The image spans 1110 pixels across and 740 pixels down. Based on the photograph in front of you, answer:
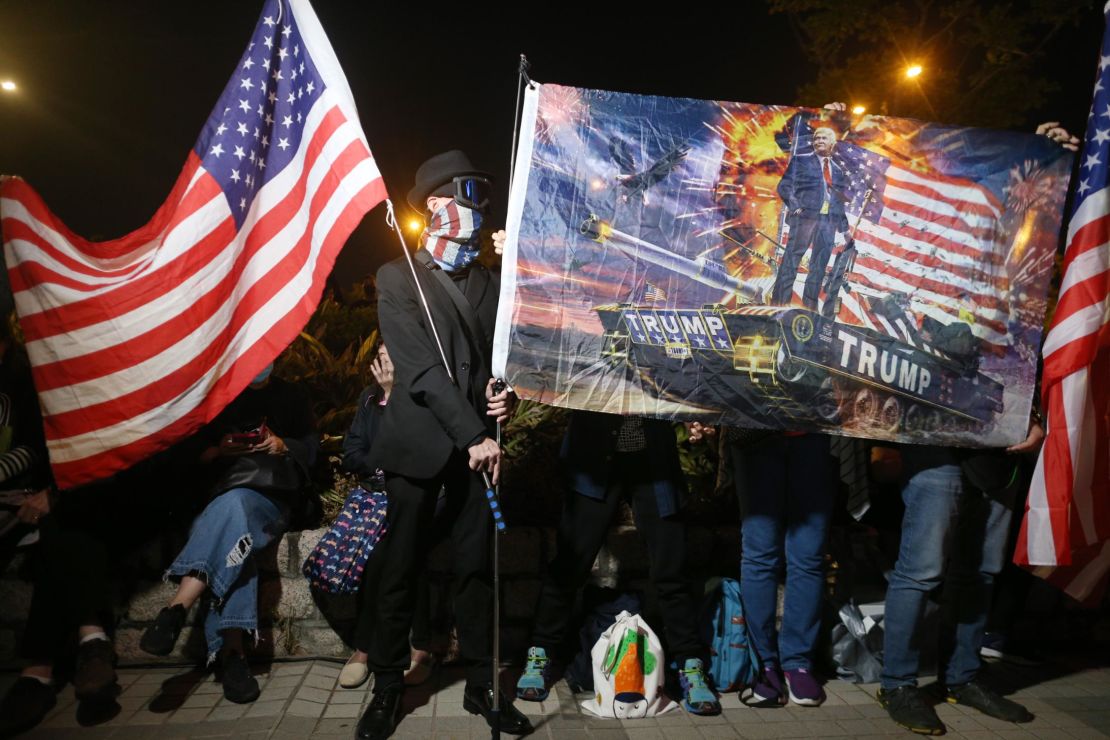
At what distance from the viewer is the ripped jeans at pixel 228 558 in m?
3.76

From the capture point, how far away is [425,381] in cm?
336

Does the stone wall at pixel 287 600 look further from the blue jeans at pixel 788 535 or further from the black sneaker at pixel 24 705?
the blue jeans at pixel 788 535

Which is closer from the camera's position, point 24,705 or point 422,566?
point 24,705

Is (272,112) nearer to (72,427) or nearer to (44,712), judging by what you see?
(72,427)

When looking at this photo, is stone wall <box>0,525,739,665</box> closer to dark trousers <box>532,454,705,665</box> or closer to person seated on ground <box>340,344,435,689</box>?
person seated on ground <box>340,344,435,689</box>

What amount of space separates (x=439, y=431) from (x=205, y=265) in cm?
126

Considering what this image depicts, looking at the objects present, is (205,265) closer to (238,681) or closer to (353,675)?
(238,681)

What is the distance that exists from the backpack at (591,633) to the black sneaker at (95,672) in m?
2.23

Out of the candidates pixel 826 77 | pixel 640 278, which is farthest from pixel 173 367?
pixel 826 77

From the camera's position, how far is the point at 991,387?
11.4ft

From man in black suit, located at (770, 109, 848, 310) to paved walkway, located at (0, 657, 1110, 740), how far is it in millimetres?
2079

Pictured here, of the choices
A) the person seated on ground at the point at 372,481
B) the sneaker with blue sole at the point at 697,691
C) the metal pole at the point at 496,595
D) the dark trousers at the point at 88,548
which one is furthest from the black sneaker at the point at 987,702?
the dark trousers at the point at 88,548

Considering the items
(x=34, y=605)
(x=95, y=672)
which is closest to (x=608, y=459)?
(x=95, y=672)

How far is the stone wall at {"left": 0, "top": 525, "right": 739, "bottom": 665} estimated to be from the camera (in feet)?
13.5
